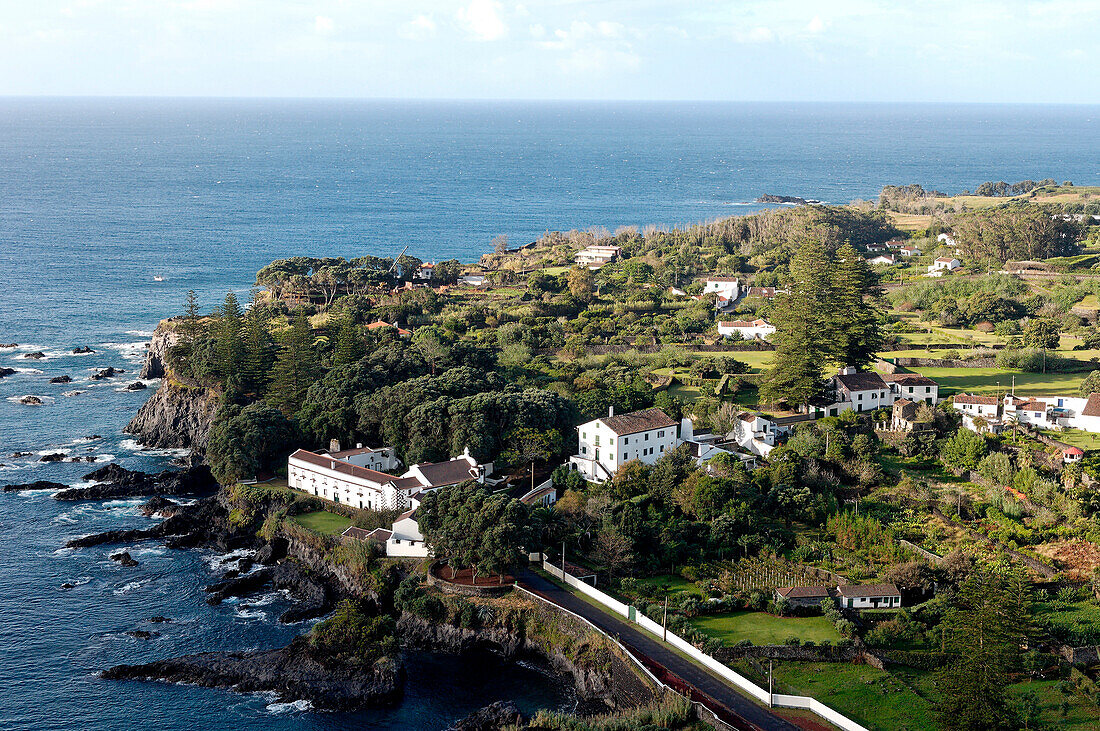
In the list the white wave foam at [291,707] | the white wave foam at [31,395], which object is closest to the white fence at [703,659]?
the white wave foam at [291,707]

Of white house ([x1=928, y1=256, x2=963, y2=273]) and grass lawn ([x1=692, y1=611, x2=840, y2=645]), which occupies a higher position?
white house ([x1=928, y1=256, x2=963, y2=273])

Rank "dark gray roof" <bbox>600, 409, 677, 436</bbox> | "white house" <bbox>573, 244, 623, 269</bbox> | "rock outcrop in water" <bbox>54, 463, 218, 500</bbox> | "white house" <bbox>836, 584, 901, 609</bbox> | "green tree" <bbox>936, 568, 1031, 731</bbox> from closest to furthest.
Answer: "green tree" <bbox>936, 568, 1031, 731</bbox>, "white house" <bbox>836, 584, 901, 609</bbox>, "dark gray roof" <bbox>600, 409, 677, 436</bbox>, "rock outcrop in water" <bbox>54, 463, 218, 500</bbox>, "white house" <bbox>573, 244, 623, 269</bbox>

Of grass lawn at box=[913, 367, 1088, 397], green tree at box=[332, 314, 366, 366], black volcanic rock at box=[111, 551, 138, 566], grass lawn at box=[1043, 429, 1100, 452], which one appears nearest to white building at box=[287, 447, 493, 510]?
black volcanic rock at box=[111, 551, 138, 566]

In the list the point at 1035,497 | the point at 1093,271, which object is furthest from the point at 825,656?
the point at 1093,271

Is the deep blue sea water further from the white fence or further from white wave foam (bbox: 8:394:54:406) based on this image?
the white fence

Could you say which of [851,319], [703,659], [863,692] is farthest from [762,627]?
[851,319]

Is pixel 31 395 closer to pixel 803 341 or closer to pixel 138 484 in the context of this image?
pixel 138 484
